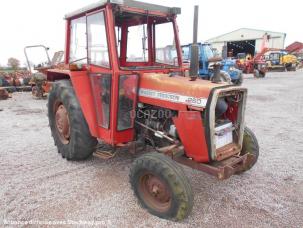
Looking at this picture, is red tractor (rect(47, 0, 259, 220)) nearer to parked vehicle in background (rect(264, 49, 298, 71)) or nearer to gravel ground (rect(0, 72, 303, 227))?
gravel ground (rect(0, 72, 303, 227))

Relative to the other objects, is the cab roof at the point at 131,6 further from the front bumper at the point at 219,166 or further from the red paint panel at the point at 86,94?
the front bumper at the point at 219,166

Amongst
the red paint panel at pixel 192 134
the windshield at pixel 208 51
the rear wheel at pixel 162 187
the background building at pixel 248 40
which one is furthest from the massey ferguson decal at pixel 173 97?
the background building at pixel 248 40

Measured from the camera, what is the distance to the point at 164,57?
418 cm

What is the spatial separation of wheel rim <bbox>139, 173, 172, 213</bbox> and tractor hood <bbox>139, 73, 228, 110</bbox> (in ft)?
2.70

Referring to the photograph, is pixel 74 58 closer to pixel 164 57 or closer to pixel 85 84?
pixel 85 84

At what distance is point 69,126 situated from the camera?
14.2 ft

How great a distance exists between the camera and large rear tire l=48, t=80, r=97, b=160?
4.03 metres

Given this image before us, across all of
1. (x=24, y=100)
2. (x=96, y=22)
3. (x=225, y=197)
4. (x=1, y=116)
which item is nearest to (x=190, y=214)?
(x=225, y=197)


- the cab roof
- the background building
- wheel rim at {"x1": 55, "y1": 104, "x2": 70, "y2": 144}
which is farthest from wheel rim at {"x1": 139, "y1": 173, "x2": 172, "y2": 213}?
the background building

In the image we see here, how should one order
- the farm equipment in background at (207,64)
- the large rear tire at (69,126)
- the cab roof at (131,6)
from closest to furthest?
the cab roof at (131,6) → the large rear tire at (69,126) → the farm equipment in background at (207,64)

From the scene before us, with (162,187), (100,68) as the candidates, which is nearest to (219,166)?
(162,187)

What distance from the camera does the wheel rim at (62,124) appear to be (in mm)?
4371

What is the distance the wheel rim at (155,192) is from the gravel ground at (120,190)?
126 mm

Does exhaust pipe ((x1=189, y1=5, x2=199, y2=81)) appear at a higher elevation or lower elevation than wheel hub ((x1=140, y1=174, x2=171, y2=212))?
higher
